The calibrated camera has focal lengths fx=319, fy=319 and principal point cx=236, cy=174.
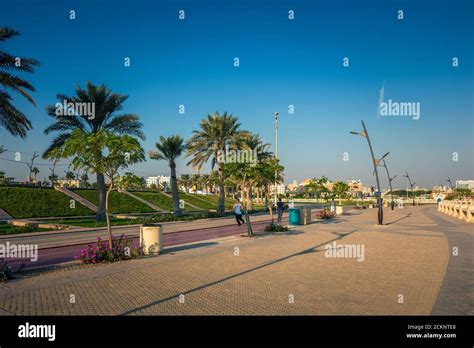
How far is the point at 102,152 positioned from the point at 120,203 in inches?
1228

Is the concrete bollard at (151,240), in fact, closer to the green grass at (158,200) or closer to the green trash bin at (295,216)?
the green trash bin at (295,216)

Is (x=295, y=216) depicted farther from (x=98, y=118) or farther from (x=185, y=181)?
(x=185, y=181)

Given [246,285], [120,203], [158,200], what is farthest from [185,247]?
[158,200]

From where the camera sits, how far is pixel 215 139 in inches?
1292

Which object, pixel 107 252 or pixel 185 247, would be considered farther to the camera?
pixel 185 247

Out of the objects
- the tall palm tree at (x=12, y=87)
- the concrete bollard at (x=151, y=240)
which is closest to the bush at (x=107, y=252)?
the concrete bollard at (x=151, y=240)

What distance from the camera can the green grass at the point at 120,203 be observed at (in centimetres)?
3681

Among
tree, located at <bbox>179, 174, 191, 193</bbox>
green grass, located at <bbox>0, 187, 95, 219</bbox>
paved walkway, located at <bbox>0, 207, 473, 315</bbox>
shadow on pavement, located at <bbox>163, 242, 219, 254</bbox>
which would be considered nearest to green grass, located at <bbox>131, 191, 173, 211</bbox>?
green grass, located at <bbox>0, 187, 95, 219</bbox>

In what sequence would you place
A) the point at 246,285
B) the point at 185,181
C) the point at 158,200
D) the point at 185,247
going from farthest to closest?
1. the point at 185,181
2. the point at 158,200
3. the point at 185,247
4. the point at 246,285

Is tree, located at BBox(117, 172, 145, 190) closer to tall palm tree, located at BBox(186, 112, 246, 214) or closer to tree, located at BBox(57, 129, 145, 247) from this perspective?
tree, located at BBox(57, 129, 145, 247)

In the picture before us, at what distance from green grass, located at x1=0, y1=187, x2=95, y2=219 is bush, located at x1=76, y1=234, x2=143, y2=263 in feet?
78.3

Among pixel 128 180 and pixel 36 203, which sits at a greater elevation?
pixel 128 180

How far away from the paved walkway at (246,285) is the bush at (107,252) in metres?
0.43

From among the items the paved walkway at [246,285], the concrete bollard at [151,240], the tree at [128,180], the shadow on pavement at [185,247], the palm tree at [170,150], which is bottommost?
the shadow on pavement at [185,247]
